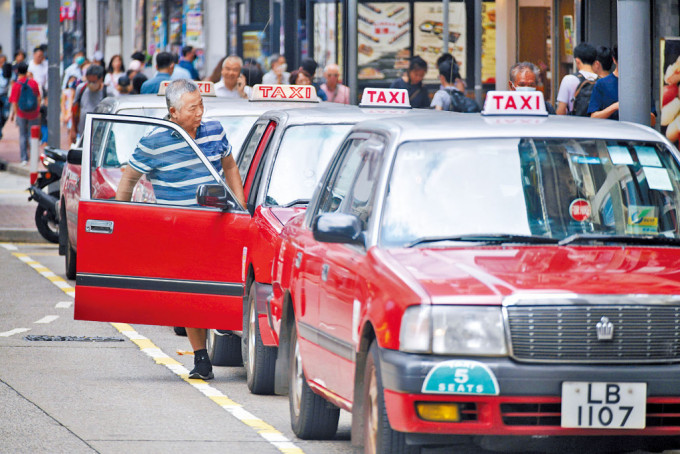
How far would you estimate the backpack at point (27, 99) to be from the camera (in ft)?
107

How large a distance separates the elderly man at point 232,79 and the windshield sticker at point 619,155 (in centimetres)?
977

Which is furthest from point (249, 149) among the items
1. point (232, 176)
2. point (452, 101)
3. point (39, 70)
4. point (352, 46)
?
point (39, 70)

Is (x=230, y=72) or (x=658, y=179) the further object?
(x=230, y=72)

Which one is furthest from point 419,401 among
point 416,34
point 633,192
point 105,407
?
point 416,34

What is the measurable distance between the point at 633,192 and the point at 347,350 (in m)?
1.50

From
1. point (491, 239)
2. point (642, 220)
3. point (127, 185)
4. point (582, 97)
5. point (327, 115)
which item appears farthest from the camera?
point (582, 97)

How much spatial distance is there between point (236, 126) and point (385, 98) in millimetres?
2438

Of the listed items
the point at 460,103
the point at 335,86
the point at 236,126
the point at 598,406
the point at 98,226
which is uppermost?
the point at 335,86

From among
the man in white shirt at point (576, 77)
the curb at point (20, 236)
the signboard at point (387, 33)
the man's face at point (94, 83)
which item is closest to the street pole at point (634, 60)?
the man in white shirt at point (576, 77)

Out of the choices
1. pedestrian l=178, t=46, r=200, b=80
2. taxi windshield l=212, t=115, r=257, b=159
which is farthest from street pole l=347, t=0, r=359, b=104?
taxi windshield l=212, t=115, r=257, b=159

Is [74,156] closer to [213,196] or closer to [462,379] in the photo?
[213,196]

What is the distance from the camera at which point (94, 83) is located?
2355 centimetres

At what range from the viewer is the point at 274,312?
863cm

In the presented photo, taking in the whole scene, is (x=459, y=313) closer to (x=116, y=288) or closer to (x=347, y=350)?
(x=347, y=350)
